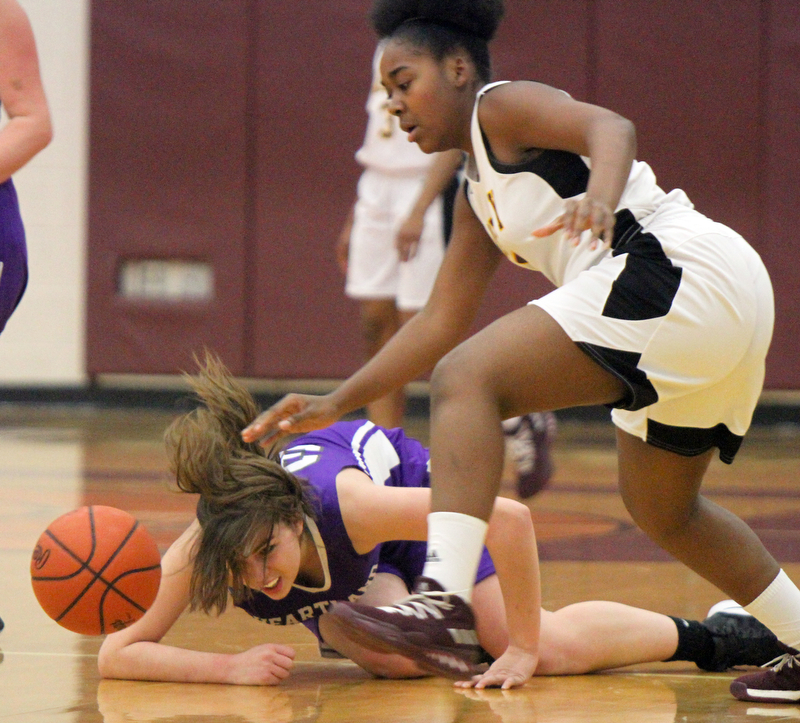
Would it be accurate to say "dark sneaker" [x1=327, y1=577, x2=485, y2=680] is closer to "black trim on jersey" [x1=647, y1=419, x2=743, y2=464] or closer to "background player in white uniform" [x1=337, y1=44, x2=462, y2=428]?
"black trim on jersey" [x1=647, y1=419, x2=743, y2=464]

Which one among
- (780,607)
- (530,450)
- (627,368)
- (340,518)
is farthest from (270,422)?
(530,450)

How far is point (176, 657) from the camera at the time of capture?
2668 mm

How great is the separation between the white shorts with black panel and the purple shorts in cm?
140

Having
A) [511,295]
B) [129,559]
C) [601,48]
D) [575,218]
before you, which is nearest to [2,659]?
[129,559]

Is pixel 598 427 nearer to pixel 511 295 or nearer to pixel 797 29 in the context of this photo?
pixel 511 295

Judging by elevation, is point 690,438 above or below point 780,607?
above

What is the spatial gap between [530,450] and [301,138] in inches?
187

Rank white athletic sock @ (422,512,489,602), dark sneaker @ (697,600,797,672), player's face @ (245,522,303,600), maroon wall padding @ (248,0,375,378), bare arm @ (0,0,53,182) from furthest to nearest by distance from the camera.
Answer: maroon wall padding @ (248,0,375,378)
bare arm @ (0,0,53,182)
dark sneaker @ (697,600,797,672)
player's face @ (245,522,303,600)
white athletic sock @ (422,512,489,602)

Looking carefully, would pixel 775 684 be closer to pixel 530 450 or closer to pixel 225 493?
pixel 225 493

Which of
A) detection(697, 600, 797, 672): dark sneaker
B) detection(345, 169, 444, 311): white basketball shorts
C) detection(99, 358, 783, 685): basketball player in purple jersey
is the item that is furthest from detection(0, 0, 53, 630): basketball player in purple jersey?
detection(345, 169, 444, 311): white basketball shorts

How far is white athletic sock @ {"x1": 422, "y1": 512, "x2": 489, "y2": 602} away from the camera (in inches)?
80.7

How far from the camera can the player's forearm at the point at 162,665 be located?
2.64 m

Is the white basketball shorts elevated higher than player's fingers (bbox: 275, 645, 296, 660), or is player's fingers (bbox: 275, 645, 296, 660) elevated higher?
the white basketball shorts

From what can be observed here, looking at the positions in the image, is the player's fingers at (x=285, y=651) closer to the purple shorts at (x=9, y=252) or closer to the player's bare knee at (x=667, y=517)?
the player's bare knee at (x=667, y=517)
